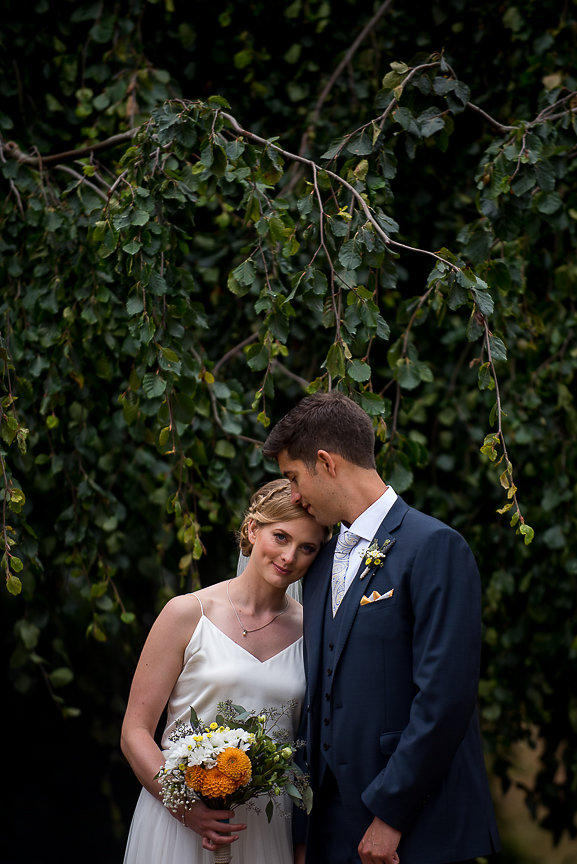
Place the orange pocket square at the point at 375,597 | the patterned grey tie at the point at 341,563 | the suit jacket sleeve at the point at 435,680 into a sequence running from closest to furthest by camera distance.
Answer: the suit jacket sleeve at the point at 435,680 → the orange pocket square at the point at 375,597 → the patterned grey tie at the point at 341,563

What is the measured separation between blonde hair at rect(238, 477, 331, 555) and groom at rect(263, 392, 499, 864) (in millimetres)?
65

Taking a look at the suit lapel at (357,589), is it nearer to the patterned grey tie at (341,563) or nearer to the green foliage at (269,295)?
the patterned grey tie at (341,563)

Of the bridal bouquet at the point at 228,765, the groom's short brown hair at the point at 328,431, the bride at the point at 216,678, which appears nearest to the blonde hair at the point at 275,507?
the bride at the point at 216,678

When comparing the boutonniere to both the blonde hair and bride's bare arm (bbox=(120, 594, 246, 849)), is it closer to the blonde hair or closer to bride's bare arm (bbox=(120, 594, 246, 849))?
the blonde hair

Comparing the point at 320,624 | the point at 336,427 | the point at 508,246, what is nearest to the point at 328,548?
the point at 320,624

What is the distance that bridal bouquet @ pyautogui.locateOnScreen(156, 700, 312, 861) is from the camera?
155 cm

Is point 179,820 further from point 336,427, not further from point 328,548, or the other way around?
point 336,427

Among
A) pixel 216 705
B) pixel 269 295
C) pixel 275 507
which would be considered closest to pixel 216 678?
pixel 216 705

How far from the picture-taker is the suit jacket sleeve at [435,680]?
5.02ft

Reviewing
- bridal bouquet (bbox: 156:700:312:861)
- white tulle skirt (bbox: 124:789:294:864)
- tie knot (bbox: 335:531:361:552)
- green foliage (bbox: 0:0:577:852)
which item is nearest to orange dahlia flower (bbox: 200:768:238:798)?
bridal bouquet (bbox: 156:700:312:861)

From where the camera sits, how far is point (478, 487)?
3172mm

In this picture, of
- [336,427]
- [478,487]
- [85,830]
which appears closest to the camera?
[336,427]

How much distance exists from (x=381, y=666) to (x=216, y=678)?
381 millimetres

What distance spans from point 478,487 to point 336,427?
157 centimetres
